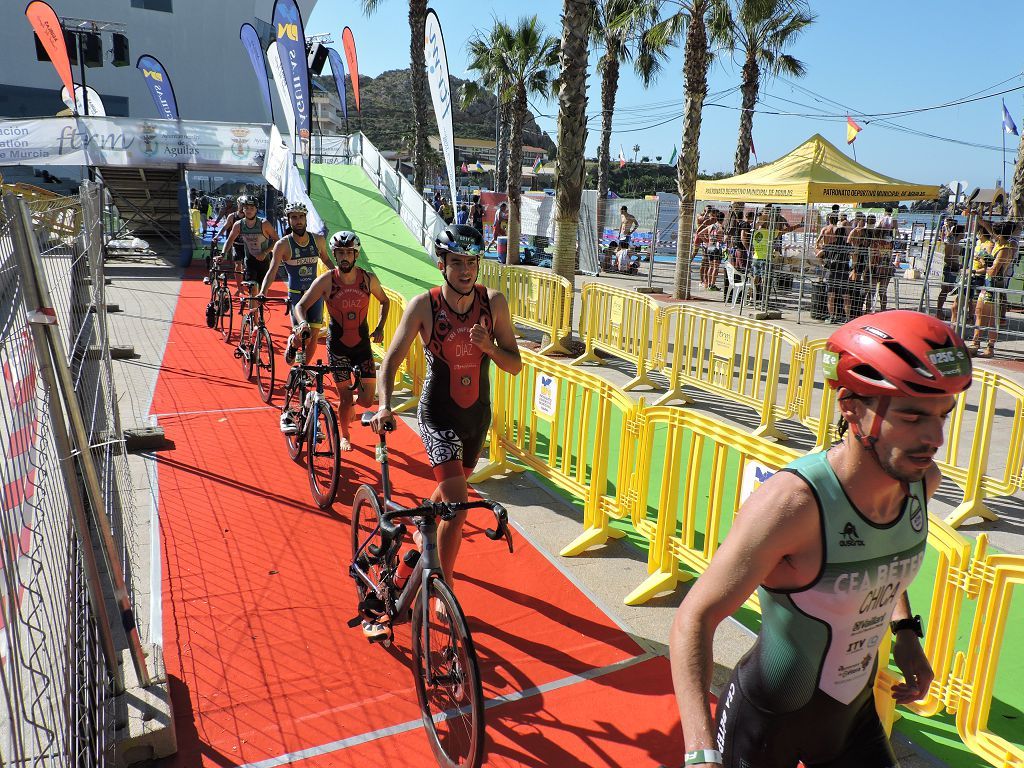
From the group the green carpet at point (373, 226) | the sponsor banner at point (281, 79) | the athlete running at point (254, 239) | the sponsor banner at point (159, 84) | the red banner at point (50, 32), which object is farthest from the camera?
the sponsor banner at point (159, 84)

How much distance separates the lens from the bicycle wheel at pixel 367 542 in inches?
157

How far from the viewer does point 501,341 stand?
4.75 metres

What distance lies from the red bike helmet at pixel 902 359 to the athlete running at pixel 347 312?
5.30 meters

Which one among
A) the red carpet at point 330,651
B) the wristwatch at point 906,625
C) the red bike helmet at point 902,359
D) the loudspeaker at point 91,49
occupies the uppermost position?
the loudspeaker at point 91,49

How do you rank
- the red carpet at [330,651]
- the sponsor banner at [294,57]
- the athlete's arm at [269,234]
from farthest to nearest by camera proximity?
1. the sponsor banner at [294,57]
2. the athlete's arm at [269,234]
3. the red carpet at [330,651]

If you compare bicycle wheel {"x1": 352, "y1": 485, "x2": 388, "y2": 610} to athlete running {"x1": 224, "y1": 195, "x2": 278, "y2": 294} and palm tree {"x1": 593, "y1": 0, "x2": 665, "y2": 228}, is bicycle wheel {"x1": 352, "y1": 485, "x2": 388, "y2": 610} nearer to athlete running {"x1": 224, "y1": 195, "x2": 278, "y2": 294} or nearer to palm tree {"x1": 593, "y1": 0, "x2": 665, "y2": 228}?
athlete running {"x1": 224, "y1": 195, "x2": 278, "y2": 294}

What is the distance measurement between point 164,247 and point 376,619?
25671 millimetres

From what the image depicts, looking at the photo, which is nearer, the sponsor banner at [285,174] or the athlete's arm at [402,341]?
the athlete's arm at [402,341]

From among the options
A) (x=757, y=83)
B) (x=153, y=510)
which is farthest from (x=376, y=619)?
(x=757, y=83)

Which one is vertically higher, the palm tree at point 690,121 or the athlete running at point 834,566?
the palm tree at point 690,121

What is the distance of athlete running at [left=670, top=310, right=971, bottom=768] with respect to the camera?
188cm

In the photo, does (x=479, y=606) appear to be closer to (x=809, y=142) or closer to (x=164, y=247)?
(x=809, y=142)

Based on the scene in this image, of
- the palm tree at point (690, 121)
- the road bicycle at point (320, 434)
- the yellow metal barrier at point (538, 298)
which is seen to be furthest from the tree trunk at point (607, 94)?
the road bicycle at point (320, 434)

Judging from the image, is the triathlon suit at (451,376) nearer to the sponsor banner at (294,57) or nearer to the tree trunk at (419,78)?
the sponsor banner at (294,57)
